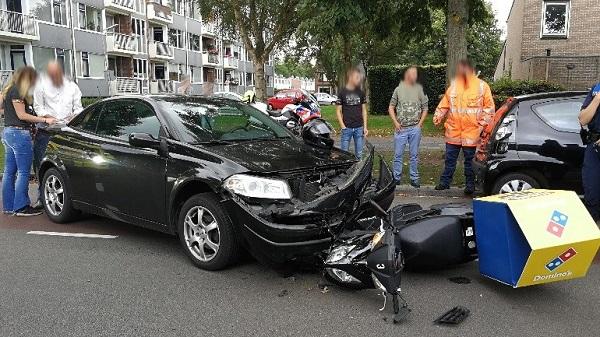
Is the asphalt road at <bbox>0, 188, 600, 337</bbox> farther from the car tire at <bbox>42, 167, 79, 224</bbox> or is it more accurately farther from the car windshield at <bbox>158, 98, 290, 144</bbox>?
the car windshield at <bbox>158, 98, 290, 144</bbox>

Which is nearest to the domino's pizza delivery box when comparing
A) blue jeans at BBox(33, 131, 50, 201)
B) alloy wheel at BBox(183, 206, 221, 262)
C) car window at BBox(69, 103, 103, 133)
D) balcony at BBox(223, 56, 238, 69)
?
alloy wheel at BBox(183, 206, 221, 262)

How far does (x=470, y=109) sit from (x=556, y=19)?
19.1 meters

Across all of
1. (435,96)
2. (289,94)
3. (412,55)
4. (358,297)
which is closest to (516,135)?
(358,297)

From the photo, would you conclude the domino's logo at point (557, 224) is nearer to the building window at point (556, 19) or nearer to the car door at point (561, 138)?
the car door at point (561, 138)

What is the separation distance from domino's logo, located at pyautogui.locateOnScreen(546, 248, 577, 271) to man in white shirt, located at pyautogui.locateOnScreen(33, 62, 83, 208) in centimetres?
581

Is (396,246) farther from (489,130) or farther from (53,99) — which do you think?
(53,99)

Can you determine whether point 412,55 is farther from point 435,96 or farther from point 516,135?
point 516,135

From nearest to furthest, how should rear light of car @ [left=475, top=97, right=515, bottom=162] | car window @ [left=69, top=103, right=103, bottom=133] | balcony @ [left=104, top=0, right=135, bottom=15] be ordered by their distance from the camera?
1. car window @ [left=69, top=103, right=103, bottom=133]
2. rear light of car @ [left=475, top=97, right=515, bottom=162]
3. balcony @ [left=104, top=0, right=135, bottom=15]

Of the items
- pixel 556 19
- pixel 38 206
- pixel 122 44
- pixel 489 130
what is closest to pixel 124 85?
pixel 122 44

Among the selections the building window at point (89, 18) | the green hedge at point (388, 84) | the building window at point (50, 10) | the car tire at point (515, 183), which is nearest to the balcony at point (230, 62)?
the building window at point (89, 18)

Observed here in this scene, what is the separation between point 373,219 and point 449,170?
3568 mm

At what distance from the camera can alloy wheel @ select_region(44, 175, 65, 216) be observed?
6.27 m

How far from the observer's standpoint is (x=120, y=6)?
39719mm

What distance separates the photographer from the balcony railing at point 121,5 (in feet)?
126
